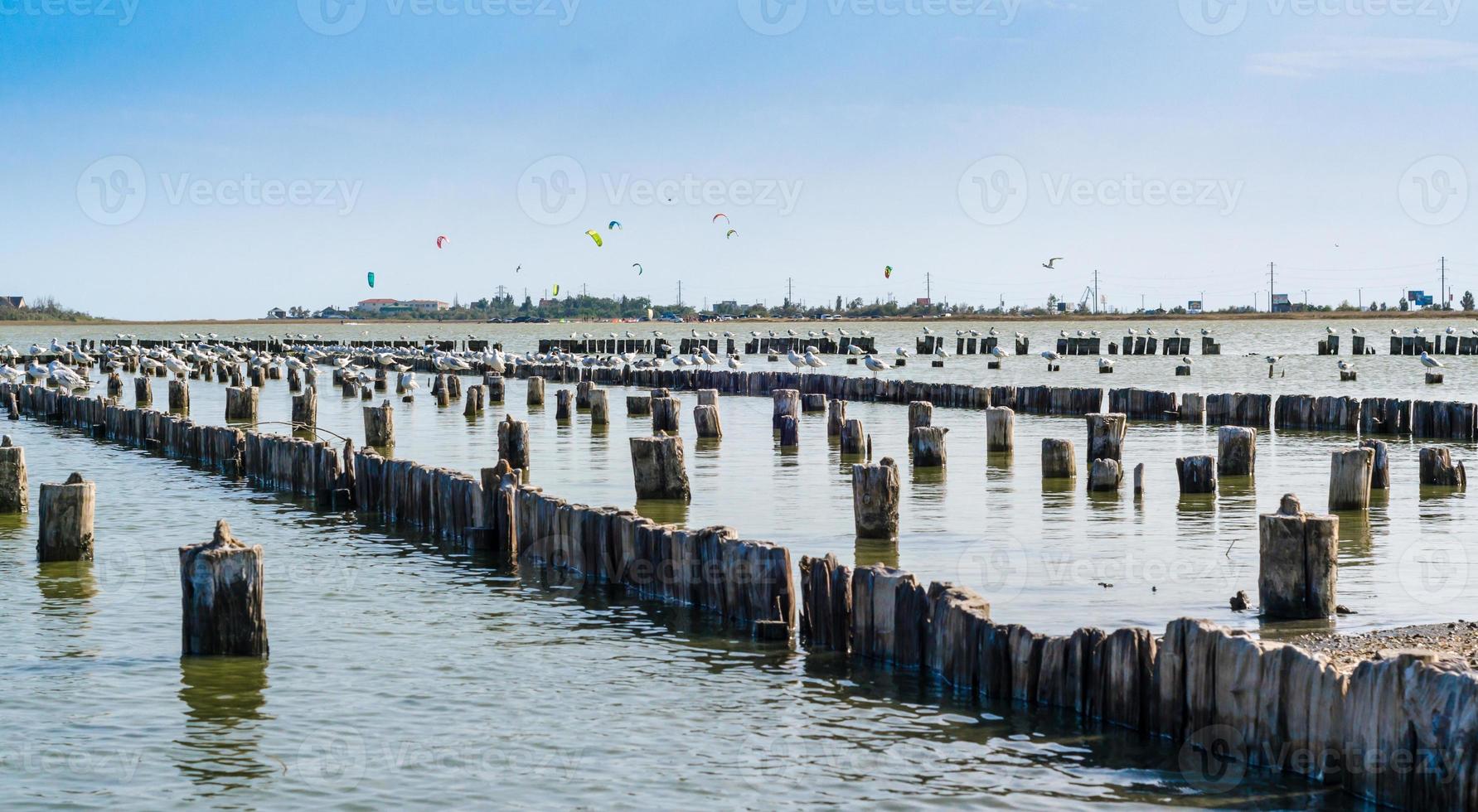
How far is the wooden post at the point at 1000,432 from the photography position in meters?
26.1

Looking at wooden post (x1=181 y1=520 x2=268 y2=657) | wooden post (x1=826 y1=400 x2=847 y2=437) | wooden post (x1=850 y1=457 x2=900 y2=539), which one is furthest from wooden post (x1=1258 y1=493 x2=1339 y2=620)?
wooden post (x1=826 y1=400 x2=847 y2=437)

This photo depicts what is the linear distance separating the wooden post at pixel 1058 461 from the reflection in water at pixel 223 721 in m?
13.4

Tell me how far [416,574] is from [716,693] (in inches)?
216

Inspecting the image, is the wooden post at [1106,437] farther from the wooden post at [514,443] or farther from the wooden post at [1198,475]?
the wooden post at [514,443]

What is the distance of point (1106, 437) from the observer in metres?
22.9

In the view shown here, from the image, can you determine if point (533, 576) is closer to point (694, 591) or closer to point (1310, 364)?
point (694, 591)

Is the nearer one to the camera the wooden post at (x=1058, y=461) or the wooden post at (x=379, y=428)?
the wooden post at (x=1058, y=461)

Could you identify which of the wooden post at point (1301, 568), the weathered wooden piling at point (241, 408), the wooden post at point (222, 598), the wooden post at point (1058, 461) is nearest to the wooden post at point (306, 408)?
the weathered wooden piling at point (241, 408)

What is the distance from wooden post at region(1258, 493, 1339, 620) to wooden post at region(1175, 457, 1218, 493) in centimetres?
799

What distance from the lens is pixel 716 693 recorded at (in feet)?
34.3

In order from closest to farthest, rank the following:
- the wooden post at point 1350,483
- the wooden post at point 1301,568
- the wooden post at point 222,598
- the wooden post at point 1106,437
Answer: the wooden post at point 222,598 < the wooden post at point 1301,568 < the wooden post at point 1350,483 < the wooden post at point 1106,437

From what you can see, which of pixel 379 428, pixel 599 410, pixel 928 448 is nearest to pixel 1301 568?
pixel 928 448

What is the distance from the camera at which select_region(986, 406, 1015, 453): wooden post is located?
26109 mm

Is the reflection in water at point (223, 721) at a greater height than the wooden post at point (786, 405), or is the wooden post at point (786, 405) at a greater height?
the wooden post at point (786, 405)
